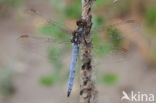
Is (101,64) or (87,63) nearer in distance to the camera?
(87,63)

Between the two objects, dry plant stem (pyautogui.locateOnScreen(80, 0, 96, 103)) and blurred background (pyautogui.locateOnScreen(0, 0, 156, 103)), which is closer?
dry plant stem (pyautogui.locateOnScreen(80, 0, 96, 103))

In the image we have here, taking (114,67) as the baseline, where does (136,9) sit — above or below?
above

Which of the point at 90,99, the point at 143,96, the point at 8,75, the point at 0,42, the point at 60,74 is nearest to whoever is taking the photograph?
the point at 90,99

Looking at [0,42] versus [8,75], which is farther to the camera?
[0,42]

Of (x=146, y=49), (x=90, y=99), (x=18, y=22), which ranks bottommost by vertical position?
(x=90, y=99)

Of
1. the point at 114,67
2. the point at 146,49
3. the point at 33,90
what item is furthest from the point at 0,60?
the point at 146,49

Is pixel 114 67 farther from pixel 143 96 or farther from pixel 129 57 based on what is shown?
pixel 143 96

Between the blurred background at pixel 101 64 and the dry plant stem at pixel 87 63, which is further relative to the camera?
the blurred background at pixel 101 64

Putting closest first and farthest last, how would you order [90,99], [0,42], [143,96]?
[90,99]
[143,96]
[0,42]
